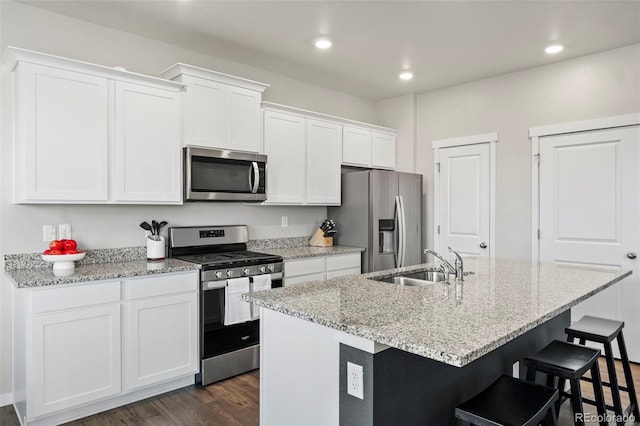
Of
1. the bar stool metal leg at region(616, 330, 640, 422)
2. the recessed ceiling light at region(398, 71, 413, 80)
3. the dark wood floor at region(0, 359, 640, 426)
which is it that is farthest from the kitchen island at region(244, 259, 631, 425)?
the recessed ceiling light at region(398, 71, 413, 80)

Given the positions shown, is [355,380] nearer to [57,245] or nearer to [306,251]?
[57,245]

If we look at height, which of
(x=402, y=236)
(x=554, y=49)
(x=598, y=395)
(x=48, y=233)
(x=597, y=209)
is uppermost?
(x=554, y=49)

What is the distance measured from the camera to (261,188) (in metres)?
3.71

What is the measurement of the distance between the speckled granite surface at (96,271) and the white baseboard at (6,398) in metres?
0.84

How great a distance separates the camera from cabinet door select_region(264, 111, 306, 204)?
3871mm

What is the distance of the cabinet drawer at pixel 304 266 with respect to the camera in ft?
11.9

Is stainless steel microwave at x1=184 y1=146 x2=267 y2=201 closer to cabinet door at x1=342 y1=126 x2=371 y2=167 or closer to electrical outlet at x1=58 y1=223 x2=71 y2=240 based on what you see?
electrical outlet at x1=58 y1=223 x2=71 y2=240

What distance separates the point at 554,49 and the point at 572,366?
2.86m

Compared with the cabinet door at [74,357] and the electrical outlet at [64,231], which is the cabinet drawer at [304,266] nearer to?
the cabinet door at [74,357]

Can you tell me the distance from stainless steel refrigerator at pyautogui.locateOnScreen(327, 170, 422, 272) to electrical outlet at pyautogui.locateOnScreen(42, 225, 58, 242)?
266 centimetres

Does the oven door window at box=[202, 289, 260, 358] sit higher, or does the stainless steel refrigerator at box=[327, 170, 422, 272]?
the stainless steel refrigerator at box=[327, 170, 422, 272]


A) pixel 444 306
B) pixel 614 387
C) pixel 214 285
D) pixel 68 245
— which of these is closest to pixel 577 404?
pixel 614 387

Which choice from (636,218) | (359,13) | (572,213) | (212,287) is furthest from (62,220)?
(636,218)

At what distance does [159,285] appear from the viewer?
2.82m
